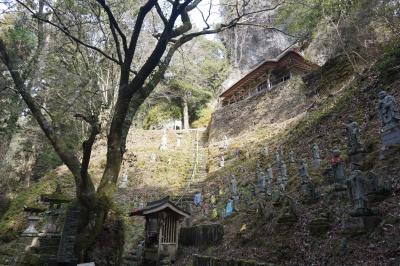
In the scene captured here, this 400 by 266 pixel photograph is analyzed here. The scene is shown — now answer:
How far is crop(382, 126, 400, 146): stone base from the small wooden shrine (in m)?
7.38

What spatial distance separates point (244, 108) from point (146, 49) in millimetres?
9633

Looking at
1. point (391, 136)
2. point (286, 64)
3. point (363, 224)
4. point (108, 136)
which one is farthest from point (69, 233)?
point (286, 64)

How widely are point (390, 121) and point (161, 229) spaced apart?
8.36m

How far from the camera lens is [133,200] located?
18.7 meters

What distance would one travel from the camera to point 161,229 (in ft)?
39.5

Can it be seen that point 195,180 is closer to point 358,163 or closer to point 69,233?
point 69,233

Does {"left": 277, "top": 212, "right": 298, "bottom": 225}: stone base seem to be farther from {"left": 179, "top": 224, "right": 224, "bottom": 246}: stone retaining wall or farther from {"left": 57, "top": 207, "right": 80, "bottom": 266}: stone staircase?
{"left": 57, "top": 207, "right": 80, "bottom": 266}: stone staircase

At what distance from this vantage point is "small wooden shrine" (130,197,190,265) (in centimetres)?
1186

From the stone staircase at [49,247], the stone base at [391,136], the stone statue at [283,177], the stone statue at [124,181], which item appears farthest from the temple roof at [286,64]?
the stone staircase at [49,247]

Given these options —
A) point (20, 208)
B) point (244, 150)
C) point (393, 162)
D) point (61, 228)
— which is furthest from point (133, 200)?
point (393, 162)

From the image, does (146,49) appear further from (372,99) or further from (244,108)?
(372,99)

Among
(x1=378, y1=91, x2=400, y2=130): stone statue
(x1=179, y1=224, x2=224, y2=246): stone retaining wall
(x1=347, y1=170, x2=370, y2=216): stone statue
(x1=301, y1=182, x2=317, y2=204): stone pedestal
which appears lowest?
(x1=179, y1=224, x2=224, y2=246): stone retaining wall

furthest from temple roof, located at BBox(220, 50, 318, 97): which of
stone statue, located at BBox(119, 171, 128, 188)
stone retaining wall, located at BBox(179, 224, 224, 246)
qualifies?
stone retaining wall, located at BBox(179, 224, 224, 246)

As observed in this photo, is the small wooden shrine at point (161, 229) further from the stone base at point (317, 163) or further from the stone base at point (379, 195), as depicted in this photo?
the stone base at point (379, 195)
